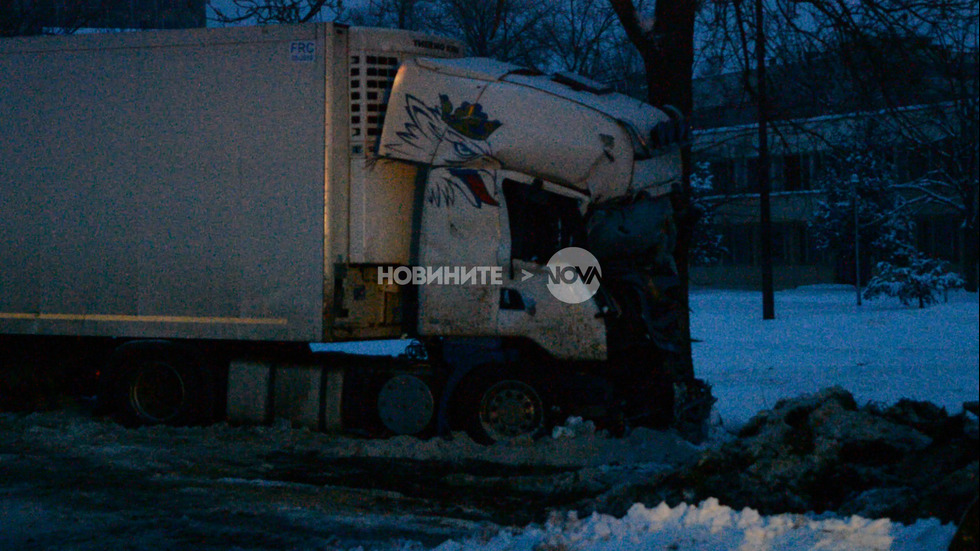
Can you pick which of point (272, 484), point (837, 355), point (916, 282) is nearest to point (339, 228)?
point (272, 484)

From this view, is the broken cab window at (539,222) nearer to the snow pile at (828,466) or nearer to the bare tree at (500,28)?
the snow pile at (828,466)

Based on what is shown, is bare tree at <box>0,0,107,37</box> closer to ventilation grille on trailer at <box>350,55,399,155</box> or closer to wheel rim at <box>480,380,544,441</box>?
ventilation grille on trailer at <box>350,55,399,155</box>

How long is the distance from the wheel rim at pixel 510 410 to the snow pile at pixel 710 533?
3.07 m

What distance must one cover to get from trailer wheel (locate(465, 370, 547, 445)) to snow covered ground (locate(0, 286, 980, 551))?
179mm

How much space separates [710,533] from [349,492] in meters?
3.32

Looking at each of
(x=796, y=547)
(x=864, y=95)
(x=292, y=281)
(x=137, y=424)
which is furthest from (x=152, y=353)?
(x=864, y=95)

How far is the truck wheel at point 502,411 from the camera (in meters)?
9.77

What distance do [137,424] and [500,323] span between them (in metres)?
4.13

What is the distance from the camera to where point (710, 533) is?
5832mm

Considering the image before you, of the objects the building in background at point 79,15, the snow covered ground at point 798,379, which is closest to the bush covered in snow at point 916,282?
the snow covered ground at point 798,379

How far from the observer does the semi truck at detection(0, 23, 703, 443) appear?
970 cm

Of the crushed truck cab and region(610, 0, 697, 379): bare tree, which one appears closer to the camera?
the crushed truck cab

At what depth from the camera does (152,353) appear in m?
10.8

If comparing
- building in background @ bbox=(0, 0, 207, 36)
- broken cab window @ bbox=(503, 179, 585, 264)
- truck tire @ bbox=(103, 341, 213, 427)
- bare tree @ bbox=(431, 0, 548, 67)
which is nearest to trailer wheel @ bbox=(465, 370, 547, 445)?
broken cab window @ bbox=(503, 179, 585, 264)
